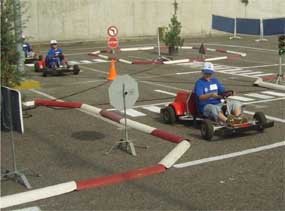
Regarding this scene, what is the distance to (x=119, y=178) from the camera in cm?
740

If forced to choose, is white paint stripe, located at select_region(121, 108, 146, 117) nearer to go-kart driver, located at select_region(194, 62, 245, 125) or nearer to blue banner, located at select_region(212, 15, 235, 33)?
go-kart driver, located at select_region(194, 62, 245, 125)

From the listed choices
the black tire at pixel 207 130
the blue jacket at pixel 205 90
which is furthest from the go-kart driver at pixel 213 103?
the black tire at pixel 207 130

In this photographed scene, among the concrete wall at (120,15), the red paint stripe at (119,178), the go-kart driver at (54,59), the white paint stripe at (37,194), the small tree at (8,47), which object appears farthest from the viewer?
the concrete wall at (120,15)

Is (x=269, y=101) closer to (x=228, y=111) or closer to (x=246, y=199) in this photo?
(x=228, y=111)

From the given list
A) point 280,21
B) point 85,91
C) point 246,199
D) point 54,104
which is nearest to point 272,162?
point 246,199

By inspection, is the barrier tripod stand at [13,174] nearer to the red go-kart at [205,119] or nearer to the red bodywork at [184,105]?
the red go-kart at [205,119]

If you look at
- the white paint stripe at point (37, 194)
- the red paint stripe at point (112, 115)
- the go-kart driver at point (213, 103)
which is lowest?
the white paint stripe at point (37, 194)

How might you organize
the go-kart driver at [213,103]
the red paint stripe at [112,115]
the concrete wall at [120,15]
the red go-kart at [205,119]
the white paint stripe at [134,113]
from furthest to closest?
the concrete wall at [120,15] < the white paint stripe at [134,113] < the red paint stripe at [112,115] < the go-kart driver at [213,103] < the red go-kart at [205,119]

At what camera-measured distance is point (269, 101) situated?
45.2ft

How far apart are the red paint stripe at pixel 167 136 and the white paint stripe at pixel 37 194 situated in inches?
113

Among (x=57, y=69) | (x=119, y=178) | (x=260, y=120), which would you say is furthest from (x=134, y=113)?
(x=57, y=69)

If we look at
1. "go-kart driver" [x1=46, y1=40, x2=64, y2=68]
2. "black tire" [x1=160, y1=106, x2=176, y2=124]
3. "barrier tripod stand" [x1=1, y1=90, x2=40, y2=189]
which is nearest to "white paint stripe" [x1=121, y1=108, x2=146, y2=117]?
"black tire" [x1=160, y1=106, x2=176, y2=124]

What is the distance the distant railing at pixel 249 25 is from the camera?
38.1 m

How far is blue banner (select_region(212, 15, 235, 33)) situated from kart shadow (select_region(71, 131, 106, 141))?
102ft
